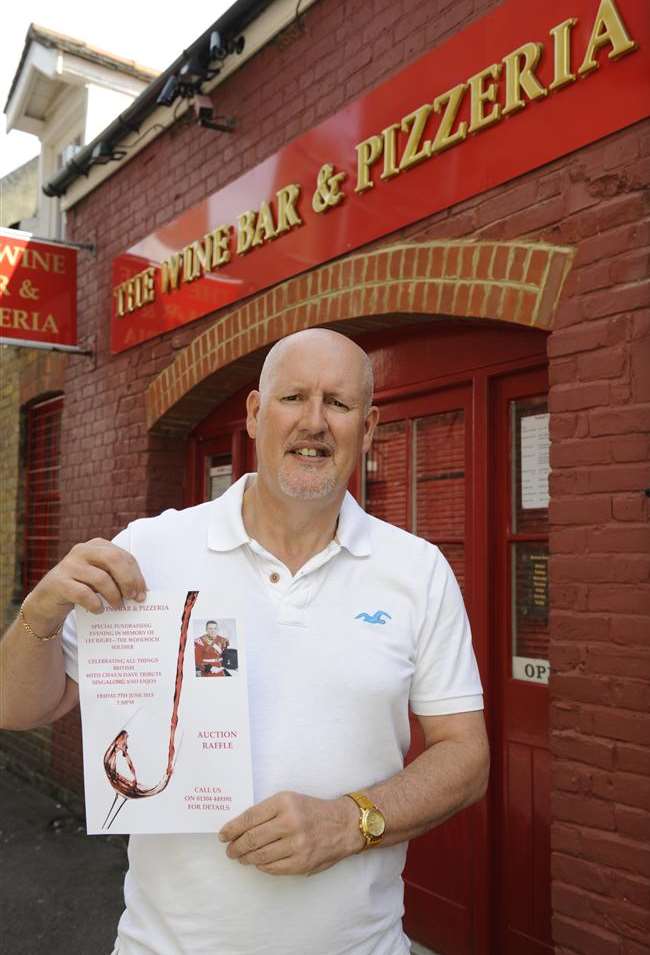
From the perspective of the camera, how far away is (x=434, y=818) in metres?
1.50

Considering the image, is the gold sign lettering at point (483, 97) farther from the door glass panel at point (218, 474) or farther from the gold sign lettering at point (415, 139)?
the door glass panel at point (218, 474)

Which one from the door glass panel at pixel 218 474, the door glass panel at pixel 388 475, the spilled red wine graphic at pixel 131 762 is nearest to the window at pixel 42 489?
the door glass panel at pixel 218 474

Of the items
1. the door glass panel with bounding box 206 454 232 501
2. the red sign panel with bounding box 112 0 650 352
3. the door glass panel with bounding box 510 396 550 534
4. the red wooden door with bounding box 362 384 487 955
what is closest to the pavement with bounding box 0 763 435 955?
the red wooden door with bounding box 362 384 487 955

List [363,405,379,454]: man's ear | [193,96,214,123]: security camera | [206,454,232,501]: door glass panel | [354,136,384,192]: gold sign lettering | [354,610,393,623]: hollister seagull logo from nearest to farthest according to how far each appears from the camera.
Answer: [354,610,393,623]: hollister seagull logo → [363,405,379,454]: man's ear → [354,136,384,192]: gold sign lettering → [193,96,214,123]: security camera → [206,454,232,501]: door glass panel

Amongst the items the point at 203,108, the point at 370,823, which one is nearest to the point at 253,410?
the point at 370,823

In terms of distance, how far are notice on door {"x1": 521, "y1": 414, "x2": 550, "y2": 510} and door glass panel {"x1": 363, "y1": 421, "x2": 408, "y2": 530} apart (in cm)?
69

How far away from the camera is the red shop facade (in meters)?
2.51

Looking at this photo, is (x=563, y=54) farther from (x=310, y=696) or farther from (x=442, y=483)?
(x=310, y=696)

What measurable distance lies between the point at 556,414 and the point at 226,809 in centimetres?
177

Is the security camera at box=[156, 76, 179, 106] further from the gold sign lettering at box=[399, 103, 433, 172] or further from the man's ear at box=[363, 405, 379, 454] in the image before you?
the man's ear at box=[363, 405, 379, 454]

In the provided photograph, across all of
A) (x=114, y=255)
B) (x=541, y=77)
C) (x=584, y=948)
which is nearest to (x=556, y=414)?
(x=541, y=77)

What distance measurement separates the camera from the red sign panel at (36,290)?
5477 mm

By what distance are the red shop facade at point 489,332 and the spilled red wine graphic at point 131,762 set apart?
1.53 metres

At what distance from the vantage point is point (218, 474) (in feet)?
17.0
